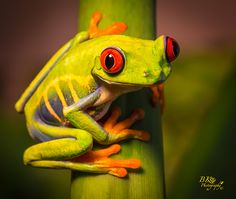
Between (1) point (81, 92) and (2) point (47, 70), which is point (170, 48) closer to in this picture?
(1) point (81, 92)

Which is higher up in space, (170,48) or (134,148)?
(170,48)

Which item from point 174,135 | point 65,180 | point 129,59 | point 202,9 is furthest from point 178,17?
point 129,59

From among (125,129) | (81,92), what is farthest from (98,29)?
(125,129)

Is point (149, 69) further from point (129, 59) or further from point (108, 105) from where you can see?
point (108, 105)

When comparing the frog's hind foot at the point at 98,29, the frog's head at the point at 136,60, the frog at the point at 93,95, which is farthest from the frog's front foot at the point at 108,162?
the frog's hind foot at the point at 98,29

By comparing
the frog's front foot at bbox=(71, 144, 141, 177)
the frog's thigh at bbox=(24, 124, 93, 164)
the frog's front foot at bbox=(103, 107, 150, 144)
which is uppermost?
the frog's front foot at bbox=(103, 107, 150, 144)

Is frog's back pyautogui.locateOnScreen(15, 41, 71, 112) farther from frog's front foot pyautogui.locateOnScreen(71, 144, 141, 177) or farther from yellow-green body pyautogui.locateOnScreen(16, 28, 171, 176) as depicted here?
frog's front foot pyautogui.locateOnScreen(71, 144, 141, 177)

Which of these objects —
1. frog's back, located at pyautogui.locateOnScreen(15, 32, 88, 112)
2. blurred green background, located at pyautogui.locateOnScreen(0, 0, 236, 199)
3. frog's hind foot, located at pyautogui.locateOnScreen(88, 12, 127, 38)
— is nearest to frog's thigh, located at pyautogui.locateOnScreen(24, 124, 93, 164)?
frog's back, located at pyautogui.locateOnScreen(15, 32, 88, 112)
